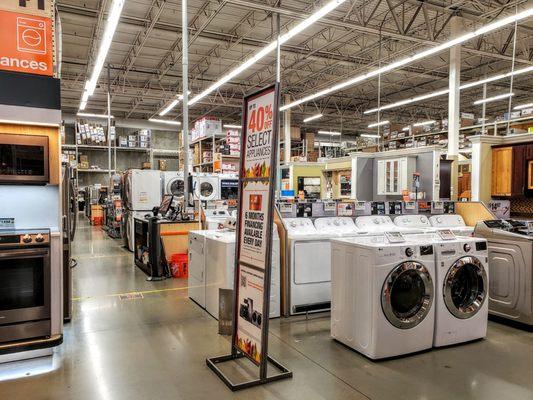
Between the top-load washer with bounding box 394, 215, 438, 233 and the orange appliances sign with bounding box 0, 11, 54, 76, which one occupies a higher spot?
the orange appliances sign with bounding box 0, 11, 54, 76

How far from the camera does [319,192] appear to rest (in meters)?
13.3

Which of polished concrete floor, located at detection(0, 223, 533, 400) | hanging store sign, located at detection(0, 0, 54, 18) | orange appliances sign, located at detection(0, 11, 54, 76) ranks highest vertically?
hanging store sign, located at detection(0, 0, 54, 18)

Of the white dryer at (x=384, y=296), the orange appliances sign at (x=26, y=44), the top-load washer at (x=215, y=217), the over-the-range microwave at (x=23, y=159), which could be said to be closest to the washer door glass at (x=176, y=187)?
the top-load washer at (x=215, y=217)

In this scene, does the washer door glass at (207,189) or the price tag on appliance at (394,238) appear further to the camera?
the washer door glass at (207,189)

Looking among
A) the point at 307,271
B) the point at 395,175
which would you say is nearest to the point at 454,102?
the point at 395,175

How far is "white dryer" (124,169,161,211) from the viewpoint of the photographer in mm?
9219

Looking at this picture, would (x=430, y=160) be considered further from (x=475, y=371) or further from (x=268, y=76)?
(x=268, y=76)

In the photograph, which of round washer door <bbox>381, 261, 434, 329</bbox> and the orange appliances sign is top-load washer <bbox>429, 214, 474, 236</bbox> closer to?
round washer door <bbox>381, 261, 434, 329</bbox>

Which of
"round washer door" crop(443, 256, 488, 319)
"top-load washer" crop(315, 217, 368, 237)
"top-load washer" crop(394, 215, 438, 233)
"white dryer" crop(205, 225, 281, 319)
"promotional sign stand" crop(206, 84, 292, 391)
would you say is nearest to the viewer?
"promotional sign stand" crop(206, 84, 292, 391)

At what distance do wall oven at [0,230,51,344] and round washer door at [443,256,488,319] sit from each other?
3.55 meters

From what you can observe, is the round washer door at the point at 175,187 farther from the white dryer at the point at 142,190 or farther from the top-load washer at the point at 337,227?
the top-load washer at the point at 337,227

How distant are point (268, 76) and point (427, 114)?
10643mm

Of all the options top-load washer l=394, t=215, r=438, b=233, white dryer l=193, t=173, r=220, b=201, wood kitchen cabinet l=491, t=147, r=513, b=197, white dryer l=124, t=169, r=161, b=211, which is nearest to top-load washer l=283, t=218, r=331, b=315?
top-load washer l=394, t=215, r=438, b=233

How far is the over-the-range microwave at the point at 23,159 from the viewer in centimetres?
345
